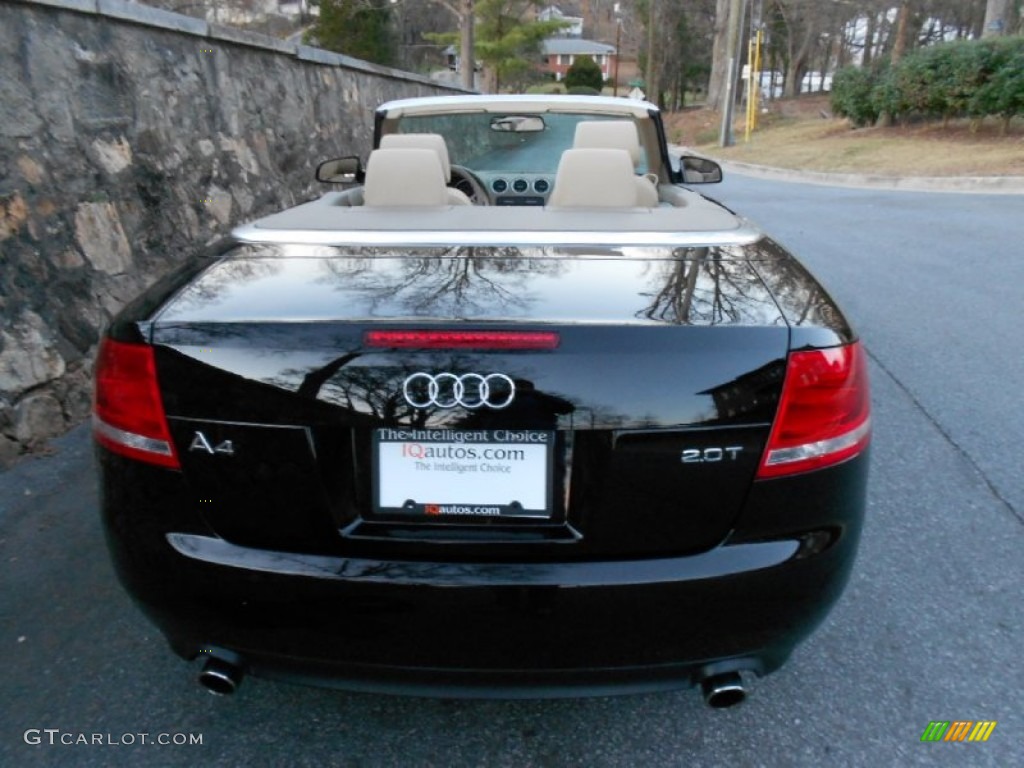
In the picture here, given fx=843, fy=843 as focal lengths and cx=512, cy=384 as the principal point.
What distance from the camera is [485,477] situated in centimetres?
171

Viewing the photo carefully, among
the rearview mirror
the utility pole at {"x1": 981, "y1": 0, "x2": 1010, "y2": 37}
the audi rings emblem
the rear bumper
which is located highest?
the utility pole at {"x1": 981, "y1": 0, "x2": 1010, "y2": 37}

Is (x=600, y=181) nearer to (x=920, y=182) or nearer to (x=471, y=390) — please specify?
(x=471, y=390)

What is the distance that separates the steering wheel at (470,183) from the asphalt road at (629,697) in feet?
7.56

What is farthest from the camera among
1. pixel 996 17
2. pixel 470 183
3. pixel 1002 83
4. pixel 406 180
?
pixel 996 17

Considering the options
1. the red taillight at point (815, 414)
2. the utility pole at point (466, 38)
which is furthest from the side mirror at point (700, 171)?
the utility pole at point (466, 38)

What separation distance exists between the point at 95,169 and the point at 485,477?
390 centimetres

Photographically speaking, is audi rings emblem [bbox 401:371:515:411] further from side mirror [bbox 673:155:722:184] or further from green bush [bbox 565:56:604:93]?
green bush [bbox 565:56:604:93]

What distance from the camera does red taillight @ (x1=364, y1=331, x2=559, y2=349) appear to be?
167cm

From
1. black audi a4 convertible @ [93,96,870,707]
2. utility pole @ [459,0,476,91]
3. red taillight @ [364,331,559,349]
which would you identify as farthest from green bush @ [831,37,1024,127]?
red taillight @ [364,331,559,349]

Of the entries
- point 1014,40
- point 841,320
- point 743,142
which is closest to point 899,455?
point 841,320

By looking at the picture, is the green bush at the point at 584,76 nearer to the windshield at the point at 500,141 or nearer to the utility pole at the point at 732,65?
the utility pole at the point at 732,65

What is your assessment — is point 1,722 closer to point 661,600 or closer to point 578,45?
point 661,600

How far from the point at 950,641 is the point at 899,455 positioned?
150cm

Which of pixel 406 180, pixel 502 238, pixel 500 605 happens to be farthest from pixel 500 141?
pixel 500 605
